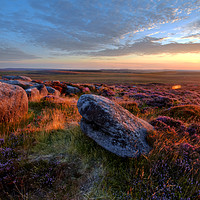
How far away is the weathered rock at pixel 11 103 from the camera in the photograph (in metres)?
Answer: 4.97

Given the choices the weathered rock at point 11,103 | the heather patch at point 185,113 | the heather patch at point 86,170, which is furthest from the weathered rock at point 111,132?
the heather patch at point 185,113

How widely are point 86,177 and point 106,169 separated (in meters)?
0.57

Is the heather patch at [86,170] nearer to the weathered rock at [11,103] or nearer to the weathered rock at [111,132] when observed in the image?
the weathered rock at [111,132]

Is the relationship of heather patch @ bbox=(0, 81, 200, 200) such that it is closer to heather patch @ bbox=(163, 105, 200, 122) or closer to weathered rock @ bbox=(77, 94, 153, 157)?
weathered rock @ bbox=(77, 94, 153, 157)

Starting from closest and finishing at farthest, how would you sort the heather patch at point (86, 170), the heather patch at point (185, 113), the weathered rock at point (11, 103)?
the heather patch at point (86, 170), the weathered rock at point (11, 103), the heather patch at point (185, 113)

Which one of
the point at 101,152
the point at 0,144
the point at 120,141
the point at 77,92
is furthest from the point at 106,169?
the point at 77,92

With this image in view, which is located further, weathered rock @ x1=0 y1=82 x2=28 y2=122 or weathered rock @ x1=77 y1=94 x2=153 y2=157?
weathered rock @ x1=0 y1=82 x2=28 y2=122

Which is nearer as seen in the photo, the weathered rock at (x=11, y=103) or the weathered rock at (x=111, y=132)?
the weathered rock at (x=111, y=132)

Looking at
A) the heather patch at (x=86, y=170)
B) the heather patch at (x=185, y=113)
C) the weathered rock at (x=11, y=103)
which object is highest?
the weathered rock at (x=11, y=103)

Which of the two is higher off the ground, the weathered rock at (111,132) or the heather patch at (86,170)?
the weathered rock at (111,132)

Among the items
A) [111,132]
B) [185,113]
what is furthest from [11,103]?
[185,113]

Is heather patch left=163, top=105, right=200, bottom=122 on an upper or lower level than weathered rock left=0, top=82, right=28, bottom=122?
lower

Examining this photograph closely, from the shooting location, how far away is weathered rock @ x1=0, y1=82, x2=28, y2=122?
16.3 feet

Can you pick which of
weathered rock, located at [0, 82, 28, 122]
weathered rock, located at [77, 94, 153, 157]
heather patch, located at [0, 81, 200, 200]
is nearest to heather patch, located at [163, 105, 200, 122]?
heather patch, located at [0, 81, 200, 200]
